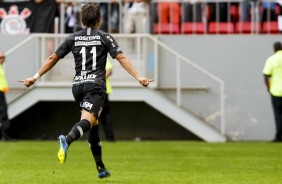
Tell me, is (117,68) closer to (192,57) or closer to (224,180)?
(192,57)

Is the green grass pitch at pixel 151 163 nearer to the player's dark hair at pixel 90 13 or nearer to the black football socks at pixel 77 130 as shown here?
the black football socks at pixel 77 130

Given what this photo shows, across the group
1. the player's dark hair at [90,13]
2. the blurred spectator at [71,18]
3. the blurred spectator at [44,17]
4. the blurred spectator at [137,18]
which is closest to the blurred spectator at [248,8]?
the blurred spectator at [137,18]

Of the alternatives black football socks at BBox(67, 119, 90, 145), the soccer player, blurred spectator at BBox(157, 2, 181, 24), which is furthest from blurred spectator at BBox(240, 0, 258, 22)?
black football socks at BBox(67, 119, 90, 145)

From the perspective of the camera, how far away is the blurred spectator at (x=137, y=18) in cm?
2172

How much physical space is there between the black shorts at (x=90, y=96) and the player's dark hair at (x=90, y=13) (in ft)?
2.53

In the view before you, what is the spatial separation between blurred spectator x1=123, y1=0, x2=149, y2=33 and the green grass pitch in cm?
346

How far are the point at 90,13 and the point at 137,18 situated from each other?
36.3 feet

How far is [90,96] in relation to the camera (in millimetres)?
10773

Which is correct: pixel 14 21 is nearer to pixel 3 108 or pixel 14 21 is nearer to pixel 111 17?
pixel 111 17

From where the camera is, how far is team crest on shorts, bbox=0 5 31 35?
22.0 metres

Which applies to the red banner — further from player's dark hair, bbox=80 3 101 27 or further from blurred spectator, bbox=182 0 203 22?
player's dark hair, bbox=80 3 101 27

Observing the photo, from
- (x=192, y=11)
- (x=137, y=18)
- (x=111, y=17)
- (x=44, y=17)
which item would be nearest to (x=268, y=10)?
(x=192, y=11)

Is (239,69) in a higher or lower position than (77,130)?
lower

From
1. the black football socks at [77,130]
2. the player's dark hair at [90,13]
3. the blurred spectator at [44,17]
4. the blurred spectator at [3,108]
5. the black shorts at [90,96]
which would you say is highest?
the player's dark hair at [90,13]
